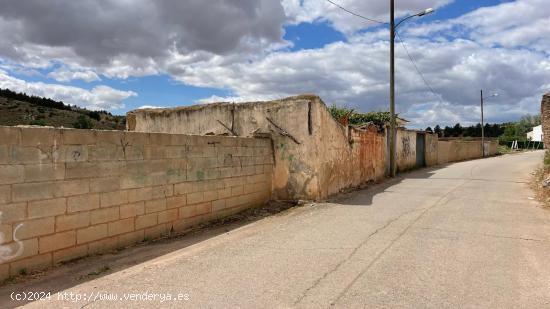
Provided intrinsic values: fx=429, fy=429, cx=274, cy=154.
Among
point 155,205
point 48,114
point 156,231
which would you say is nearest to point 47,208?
point 155,205

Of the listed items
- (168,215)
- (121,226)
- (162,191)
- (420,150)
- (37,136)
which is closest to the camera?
(37,136)

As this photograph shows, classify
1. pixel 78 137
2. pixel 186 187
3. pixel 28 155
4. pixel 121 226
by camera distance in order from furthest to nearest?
pixel 186 187 < pixel 121 226 < pixel 78 137 < pixel 28 155

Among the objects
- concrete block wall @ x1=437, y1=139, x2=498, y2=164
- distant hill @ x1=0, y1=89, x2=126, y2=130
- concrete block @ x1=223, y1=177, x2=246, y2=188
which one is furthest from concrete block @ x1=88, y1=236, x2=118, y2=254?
concrete block wall @ x1=437, y1=139, x2=498, y2=164

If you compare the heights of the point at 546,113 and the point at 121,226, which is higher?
the point at 546,113

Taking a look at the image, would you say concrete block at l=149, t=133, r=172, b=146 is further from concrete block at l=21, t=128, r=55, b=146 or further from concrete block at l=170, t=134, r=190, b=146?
concrete block at l=21, t=128, r=55, b=146

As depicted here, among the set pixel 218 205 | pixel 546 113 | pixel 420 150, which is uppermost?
pixel 546 113

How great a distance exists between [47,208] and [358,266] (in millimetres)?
4141

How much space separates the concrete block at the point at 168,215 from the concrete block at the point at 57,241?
1.81m

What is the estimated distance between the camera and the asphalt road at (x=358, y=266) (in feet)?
14.7

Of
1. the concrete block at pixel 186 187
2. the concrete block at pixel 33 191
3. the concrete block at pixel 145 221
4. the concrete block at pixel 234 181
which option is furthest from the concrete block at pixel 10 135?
the concrete block at pixel 234 181

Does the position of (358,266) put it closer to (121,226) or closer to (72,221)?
(121,226)

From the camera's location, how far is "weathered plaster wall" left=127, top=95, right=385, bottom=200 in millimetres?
11844

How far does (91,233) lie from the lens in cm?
626

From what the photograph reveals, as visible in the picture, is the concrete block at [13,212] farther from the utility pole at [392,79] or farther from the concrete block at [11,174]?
the utility pole at [392,79]
